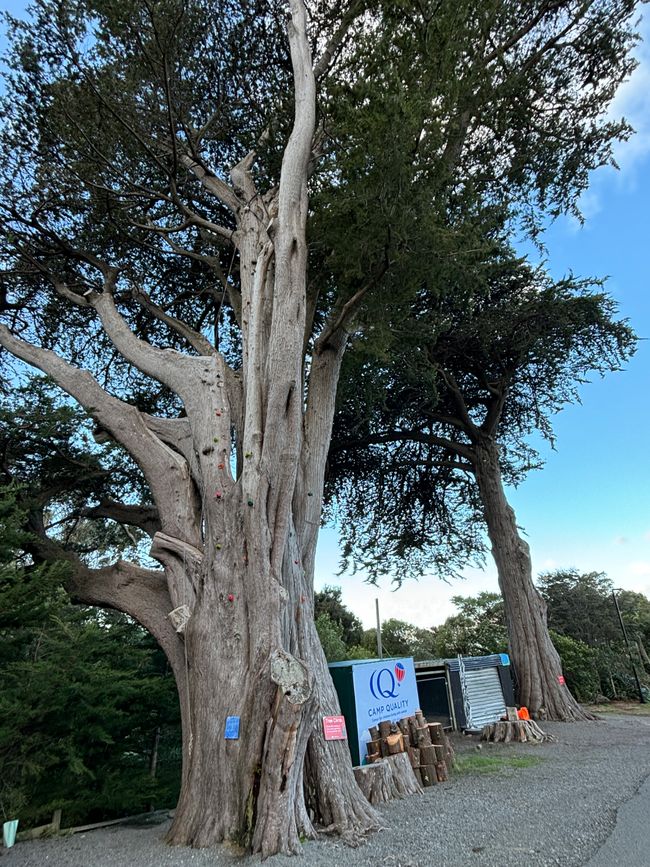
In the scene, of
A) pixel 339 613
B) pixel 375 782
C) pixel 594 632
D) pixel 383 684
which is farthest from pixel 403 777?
pixel 339 613

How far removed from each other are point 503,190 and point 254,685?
872 centimetres

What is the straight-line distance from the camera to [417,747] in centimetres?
718

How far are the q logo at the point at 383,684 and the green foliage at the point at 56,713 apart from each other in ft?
9.37

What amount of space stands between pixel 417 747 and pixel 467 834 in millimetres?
3051

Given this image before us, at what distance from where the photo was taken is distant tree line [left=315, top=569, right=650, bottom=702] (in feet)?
62.5

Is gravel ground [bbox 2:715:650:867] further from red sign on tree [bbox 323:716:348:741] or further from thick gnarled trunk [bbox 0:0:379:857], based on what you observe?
red sign on tree [bbox 323:716:348:741]

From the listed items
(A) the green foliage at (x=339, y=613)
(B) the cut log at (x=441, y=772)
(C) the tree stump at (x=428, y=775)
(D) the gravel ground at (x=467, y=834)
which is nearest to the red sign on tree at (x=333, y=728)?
(D) the gravel ground at (x=467, y=834)

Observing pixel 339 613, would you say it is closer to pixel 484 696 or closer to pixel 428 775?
pixel 484 696

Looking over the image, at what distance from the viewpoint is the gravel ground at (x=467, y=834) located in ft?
12.3

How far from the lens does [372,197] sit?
6.27m

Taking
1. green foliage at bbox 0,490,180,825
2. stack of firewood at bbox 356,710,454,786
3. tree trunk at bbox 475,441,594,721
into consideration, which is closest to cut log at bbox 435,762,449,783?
stack of firewood at bbox 356,710,454,786

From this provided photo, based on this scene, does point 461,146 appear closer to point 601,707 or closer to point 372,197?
point 372,197

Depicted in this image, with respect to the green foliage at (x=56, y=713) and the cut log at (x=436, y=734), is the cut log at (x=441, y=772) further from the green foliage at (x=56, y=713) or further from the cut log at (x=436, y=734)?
the green foliage at (x=56, y=713)

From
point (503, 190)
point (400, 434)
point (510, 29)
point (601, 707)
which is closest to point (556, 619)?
point (601, 707)
